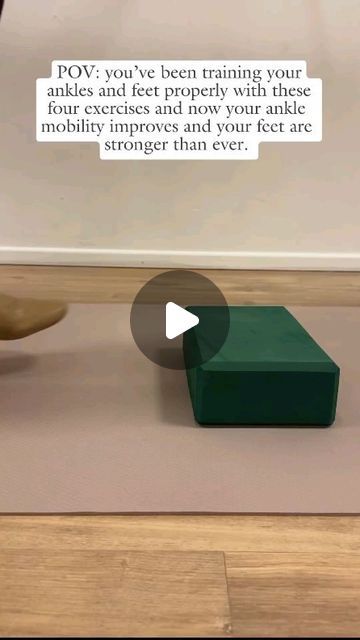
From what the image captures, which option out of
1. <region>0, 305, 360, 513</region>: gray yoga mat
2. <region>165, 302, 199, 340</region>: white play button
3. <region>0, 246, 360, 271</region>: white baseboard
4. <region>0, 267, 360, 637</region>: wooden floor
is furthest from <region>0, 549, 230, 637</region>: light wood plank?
<region>0, 246, 360, 271</region>: white baseboard

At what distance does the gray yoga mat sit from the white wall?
1.00m

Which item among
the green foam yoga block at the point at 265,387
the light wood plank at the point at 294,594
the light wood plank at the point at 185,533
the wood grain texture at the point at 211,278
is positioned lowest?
the light wood plank at the point at 294,594

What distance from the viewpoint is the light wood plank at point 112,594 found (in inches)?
31.0

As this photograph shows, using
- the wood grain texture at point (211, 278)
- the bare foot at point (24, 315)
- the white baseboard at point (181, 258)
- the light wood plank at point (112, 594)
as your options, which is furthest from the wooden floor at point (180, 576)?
the white baseboard at point (181, 258)

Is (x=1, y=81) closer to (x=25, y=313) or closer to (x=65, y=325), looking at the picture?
(x=65, y=325)

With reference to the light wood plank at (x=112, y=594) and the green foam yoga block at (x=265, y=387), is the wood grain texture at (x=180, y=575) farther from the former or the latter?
the green foam yoga block at (x=265, y=387)

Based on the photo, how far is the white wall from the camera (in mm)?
2480

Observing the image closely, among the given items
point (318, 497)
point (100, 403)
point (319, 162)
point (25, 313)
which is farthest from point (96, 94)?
point (318, 497)

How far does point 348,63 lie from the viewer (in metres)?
2.53

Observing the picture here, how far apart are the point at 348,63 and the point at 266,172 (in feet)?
1.63
